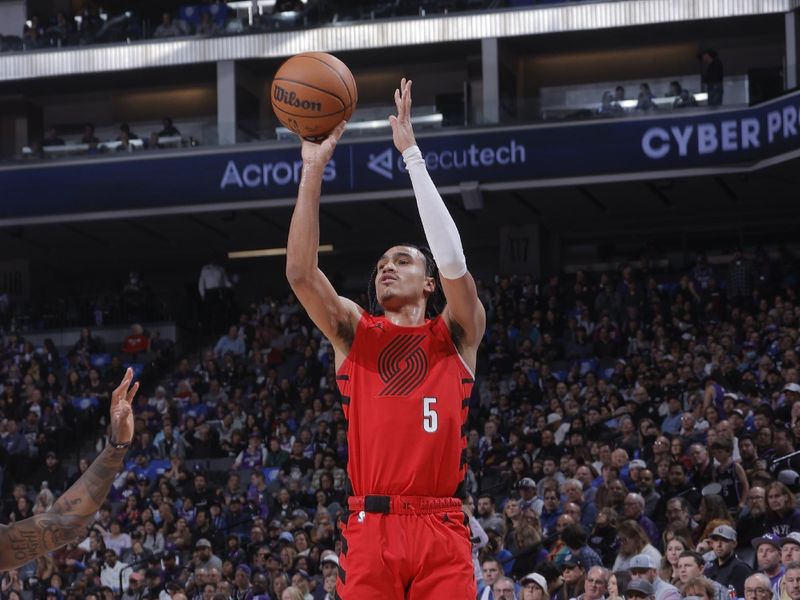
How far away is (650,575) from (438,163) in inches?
641

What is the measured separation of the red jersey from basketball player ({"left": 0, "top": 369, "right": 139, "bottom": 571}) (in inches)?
40.2

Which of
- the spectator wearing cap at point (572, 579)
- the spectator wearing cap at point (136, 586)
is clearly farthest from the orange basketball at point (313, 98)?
the spectator wearing cap at point (136, 586)

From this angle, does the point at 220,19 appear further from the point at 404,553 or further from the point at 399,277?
the point at 404,553

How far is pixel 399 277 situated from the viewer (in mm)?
6281

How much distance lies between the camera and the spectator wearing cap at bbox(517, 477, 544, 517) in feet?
52.1

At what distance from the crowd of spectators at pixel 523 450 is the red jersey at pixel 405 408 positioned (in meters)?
5.02

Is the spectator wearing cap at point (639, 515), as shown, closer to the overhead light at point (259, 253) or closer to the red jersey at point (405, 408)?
the red jersey at point (405, 408)

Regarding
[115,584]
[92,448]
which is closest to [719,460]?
[115,584]

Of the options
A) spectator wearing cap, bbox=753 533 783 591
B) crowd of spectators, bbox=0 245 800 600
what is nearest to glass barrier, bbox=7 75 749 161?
crowd of spectators, bbox=0 245 800 600

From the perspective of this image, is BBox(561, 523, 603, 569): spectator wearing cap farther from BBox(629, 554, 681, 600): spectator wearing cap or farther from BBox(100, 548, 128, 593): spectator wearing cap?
BBox(100, 548, 128, 593): spectator wearing cap

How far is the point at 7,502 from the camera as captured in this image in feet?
75.4

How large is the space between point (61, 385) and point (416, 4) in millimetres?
10770

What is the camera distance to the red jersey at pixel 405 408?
6008mm

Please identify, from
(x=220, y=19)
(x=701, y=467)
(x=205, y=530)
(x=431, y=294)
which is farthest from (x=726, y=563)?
(x=220, y=19)
